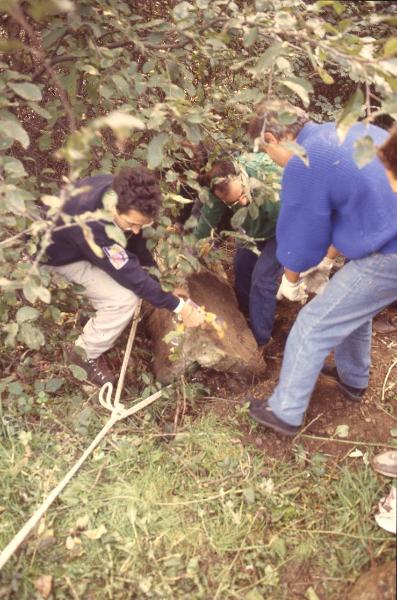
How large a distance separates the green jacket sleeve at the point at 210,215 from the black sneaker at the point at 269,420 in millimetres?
1055

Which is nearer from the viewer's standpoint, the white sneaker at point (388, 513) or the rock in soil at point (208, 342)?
the white sneaker at point (388, 513)

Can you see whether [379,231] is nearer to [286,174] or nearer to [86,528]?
[286,174]

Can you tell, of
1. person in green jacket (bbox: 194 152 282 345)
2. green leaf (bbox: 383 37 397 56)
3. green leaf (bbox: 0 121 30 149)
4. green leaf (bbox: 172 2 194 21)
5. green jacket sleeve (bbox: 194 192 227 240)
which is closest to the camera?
green leaf (bbox: 383 37 397 56)

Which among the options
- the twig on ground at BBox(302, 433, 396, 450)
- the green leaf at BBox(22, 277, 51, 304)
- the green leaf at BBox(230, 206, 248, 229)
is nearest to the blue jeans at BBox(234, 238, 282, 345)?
the green leaf at BBox(230, 206, 248, 229)

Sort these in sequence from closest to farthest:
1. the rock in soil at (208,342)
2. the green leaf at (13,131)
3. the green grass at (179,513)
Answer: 1. the green leaf at (13,131)
2. the green grass at (179,513)
3. the rock in soil at (208,342)

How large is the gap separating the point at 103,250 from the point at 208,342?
78cm

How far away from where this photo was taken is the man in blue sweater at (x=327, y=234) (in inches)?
68.1

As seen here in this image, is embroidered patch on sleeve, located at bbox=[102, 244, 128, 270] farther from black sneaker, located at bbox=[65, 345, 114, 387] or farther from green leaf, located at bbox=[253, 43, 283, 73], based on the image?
green leaf, located at bbox=[253, 43, 283, 73]

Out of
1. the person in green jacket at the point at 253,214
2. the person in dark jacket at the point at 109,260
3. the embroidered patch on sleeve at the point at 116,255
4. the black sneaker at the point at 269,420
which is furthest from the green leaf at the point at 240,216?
the black sneaker at the point at 269,420

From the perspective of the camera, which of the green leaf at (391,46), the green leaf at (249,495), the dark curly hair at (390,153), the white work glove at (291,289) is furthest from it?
the white work glove at (291,289)

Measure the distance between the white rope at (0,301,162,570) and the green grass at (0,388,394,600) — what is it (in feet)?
0.14

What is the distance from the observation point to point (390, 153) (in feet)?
5.31

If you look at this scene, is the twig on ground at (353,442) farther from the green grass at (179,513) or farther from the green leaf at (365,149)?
the green leaf at (365,149)

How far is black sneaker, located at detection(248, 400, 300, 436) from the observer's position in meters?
2.22
